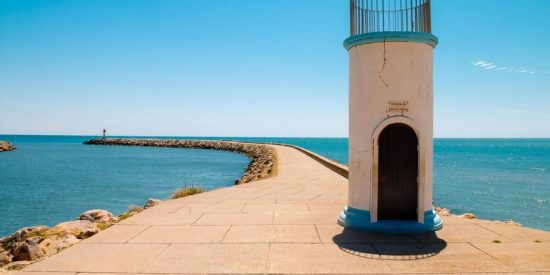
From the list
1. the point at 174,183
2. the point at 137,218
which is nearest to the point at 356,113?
the point at 137,218

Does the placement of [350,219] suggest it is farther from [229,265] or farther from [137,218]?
[137,218]

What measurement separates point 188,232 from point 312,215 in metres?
2.47

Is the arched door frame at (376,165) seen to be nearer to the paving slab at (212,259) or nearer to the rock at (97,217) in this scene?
the paving slab at (212,259)

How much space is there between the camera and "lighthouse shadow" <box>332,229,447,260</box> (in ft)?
17.7

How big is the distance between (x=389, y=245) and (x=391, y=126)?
73.9 inches

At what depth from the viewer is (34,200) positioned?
20.1 metres

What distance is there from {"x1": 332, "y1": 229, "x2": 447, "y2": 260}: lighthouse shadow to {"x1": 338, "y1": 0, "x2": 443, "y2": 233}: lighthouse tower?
0.51ft

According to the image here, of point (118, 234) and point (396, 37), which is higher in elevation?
point (396, 37)

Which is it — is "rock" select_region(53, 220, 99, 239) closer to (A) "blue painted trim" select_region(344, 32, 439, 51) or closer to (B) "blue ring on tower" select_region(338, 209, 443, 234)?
(B) "blue ring on tower" select_region(338, 209, 443, 234)

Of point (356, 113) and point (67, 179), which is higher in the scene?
point (356, 113)

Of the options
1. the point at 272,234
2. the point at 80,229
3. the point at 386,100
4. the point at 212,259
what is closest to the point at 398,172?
the point at 386,100

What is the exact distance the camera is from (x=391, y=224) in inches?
254

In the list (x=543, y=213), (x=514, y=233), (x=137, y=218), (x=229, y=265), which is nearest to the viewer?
(x=229, y=265)

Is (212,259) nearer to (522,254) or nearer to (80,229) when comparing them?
(522,254)
